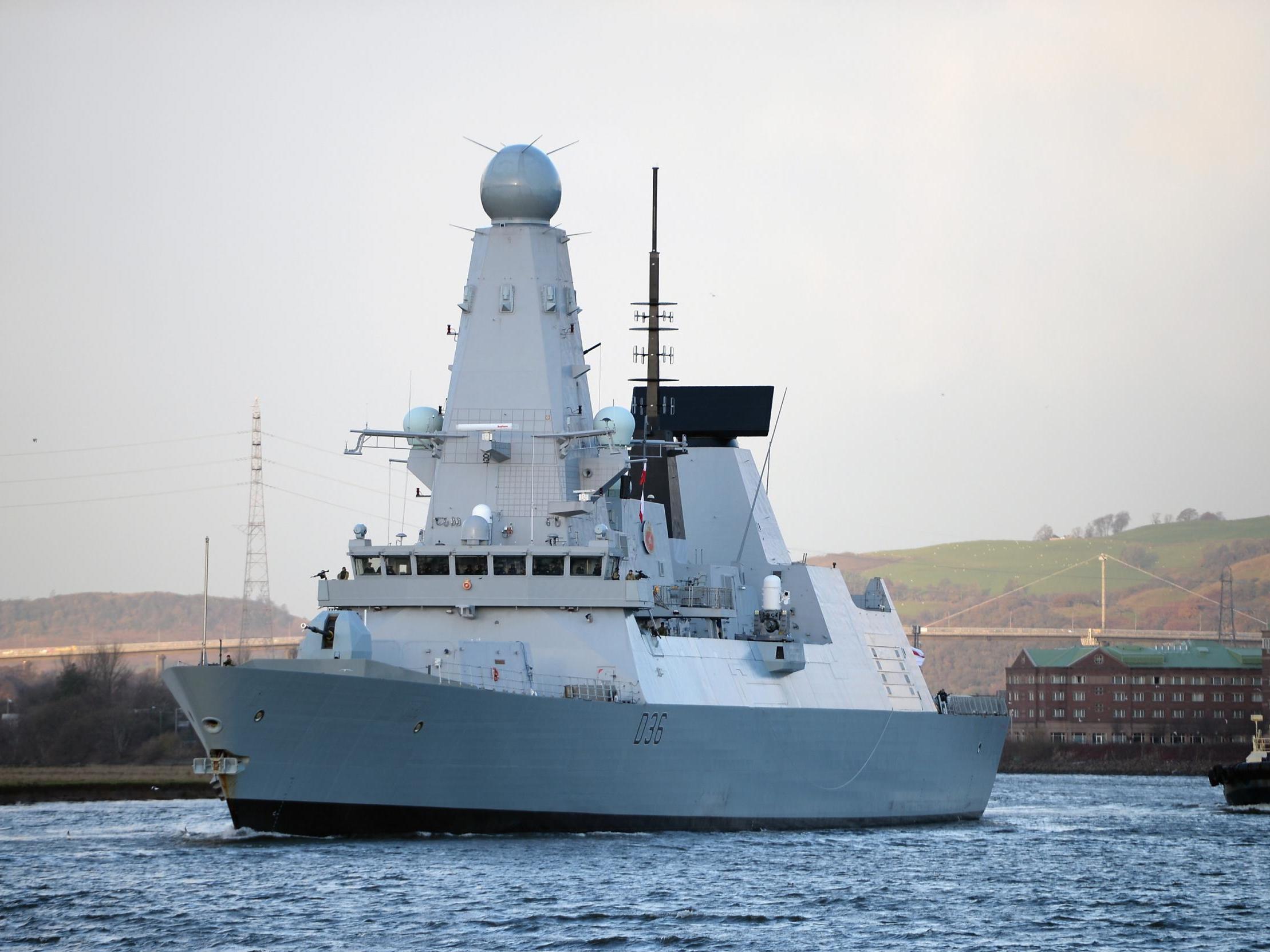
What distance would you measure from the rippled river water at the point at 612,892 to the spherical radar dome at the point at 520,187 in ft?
33.9

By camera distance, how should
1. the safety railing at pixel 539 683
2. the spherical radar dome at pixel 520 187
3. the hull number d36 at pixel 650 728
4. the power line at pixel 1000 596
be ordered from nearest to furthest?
the safety railing at pixel 539 683 → the hull number d36 at pixel 650 728 → the spherical radar dome at pixel 520 187 → the power line at pixel 1000 596

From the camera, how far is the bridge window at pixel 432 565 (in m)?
29.7

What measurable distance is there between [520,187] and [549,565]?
20.8 ft

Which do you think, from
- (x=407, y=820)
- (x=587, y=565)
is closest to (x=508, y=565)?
(x=587, y=565)

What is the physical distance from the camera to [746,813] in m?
31.7

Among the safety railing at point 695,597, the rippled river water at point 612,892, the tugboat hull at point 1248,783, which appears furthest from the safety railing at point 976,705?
the tugboat hull at point 1248,783

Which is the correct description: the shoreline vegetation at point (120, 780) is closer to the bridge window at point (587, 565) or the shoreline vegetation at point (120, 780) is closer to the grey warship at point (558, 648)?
the grey warship at point (558, 648)

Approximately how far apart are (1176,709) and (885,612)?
56.5 metres

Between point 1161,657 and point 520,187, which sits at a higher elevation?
point 520,187

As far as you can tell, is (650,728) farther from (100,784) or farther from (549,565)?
(100,784)

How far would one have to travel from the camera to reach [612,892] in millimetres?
22750

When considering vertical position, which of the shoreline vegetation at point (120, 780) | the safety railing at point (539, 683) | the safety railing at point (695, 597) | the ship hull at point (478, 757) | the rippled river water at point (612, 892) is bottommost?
the rippled river water at point (612, 892)

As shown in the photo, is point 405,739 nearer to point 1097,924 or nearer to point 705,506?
point 1097,924

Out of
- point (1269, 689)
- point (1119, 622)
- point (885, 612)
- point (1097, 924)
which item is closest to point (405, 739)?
point (1097, 924)
